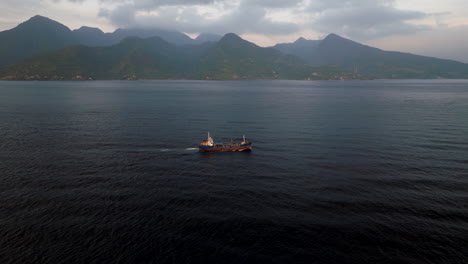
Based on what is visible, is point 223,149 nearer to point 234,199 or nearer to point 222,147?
point 222,147

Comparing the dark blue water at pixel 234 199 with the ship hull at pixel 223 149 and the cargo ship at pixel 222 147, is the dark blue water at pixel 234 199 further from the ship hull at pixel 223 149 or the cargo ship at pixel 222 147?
the cargo ship at pixel 222 147

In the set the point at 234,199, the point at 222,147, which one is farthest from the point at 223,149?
the point at 234,199

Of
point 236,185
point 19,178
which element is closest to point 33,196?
point 19,178

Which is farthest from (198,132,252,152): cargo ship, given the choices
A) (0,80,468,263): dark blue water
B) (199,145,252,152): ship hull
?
(0,80,468,263): dark blue water

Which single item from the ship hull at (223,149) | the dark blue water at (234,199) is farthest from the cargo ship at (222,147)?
the dark blue water at (234,199)

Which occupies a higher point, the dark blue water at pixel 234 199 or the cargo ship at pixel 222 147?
the cargo ship at pixel 222 147

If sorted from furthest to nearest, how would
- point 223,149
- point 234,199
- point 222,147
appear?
point 223,149 → point 222,147 → point 234,199

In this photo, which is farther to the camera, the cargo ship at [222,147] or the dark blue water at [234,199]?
the cargo ship at [222,147]

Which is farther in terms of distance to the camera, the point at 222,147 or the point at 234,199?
the point at 222,147

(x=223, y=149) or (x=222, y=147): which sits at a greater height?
(x=222, y=147)

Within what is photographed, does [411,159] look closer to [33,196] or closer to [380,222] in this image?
[380,222]

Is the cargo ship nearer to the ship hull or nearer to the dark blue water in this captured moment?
the ship hull
